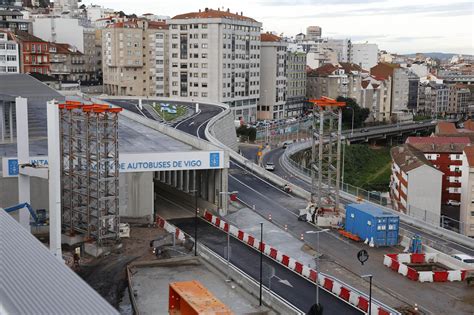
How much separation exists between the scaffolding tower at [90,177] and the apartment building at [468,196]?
3595 centimetres

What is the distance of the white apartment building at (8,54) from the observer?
342 ft

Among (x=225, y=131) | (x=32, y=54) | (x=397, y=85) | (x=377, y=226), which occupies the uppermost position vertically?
(x=32, y=54)

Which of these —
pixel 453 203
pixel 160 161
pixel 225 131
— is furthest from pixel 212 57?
pixel 160 161

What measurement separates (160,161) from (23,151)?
10403 millimetres

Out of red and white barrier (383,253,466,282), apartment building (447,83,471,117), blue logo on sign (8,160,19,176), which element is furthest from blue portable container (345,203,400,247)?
apartment building (447,83,471,117)

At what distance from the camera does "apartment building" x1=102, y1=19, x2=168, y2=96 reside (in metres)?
127

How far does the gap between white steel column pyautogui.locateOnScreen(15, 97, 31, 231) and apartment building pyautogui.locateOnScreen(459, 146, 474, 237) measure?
3995 cm

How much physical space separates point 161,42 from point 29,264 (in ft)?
376

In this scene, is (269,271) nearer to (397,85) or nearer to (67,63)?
(67,63)

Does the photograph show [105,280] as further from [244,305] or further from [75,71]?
[75,71]

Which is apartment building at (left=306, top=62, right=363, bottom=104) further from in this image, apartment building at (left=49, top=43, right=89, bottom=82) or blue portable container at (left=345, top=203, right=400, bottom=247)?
blue portable container at (left=345, top=203, right=400, bottom=247)

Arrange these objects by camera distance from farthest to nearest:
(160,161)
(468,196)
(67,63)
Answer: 1. (67,63)
2. (468,196)
3. (160,161)

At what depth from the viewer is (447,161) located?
73.4 metres

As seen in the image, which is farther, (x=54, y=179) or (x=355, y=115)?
(x=355, y=115)
